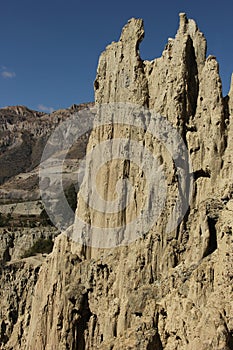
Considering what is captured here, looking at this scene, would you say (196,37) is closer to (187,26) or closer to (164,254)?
(187,26)

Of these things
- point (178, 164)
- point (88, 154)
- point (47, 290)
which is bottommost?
point (47, 290)

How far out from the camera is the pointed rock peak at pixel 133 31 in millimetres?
16719

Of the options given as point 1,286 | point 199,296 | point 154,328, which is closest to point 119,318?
point 154,328

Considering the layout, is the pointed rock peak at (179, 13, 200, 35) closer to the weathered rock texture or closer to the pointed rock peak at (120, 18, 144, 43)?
the weathered rock texture

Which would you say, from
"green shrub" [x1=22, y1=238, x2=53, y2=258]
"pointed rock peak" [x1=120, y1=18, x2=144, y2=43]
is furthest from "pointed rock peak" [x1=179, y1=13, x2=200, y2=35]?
"green shrub" [x1=22, y1=238, x2=53, y2=258]

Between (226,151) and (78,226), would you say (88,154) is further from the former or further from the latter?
(226,151)

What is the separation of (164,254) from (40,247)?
2729 centimetres

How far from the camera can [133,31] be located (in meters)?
16.8

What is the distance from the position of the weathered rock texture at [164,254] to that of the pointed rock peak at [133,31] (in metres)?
0.03

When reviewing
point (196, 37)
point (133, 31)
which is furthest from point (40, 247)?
point (196, 37)

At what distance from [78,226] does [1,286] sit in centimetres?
973

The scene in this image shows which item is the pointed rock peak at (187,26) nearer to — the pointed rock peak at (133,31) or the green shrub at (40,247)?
the pointed rock peak at (133,31)

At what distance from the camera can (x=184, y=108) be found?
15891 mm

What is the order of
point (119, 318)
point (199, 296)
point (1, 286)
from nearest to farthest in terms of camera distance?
1. point (199, 296)
2. point (119, 318)
3. point (1, 286)
